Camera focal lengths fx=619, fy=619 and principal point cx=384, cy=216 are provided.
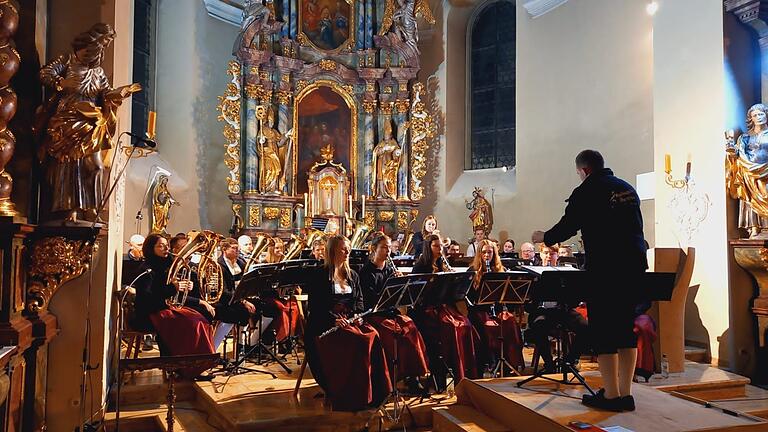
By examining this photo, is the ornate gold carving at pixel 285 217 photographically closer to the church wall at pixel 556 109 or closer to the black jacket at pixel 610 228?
the church wall at pixel 556 109

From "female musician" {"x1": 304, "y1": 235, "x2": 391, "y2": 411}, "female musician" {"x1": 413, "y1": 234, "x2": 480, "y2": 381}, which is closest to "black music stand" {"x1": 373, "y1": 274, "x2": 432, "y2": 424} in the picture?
"female musician" {"x1": 304, "y1": 235, "x2": 391, "y2": 411}

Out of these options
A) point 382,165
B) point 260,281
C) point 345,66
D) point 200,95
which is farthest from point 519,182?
point 260,281

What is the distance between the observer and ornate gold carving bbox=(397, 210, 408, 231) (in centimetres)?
1475

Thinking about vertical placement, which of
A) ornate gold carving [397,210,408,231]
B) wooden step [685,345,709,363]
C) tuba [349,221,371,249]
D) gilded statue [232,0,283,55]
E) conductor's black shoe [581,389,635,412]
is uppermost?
gilded statue [232,0,283,55]

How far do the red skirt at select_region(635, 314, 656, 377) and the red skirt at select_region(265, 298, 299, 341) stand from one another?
12.3 feet

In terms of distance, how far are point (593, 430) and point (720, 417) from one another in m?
1.07

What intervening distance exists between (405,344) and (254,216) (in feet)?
28.4

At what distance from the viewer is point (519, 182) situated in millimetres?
13984

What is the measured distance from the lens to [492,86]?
15445 mm

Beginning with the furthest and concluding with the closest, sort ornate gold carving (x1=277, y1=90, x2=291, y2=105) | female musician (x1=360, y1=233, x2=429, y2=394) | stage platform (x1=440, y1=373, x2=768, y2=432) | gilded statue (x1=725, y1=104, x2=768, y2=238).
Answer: ornate gold carving (x1=277, y1=90, x2=291, y2=105)
gilded statue (x1=725, y1=104, x2=768, y2=238)
female musician (x1=360, y1=233, x2=429, y2=394)
stage platform (x1=440, y1=373, x2=768, y2=432)

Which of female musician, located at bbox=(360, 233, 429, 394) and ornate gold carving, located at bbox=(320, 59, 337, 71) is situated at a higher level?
ornate gold carving, located at bbox=(320, 59, 337, 71)

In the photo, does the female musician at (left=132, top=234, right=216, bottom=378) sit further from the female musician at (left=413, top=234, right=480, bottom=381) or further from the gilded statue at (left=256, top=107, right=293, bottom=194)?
the gilded statue at (left=256, top=107, right=293, bottom=194)

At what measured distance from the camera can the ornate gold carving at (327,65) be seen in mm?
14586

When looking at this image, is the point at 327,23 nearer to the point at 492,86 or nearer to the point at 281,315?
the point at 492,86
